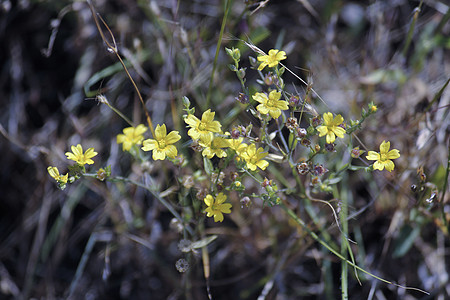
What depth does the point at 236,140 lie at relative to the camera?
6.28 feet

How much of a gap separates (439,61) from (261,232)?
7.06 feet

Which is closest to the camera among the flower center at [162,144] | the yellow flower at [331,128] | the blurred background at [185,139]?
the yellow flower at [331,128]

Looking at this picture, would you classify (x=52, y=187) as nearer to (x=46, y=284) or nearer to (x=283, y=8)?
(x=46, y=284)

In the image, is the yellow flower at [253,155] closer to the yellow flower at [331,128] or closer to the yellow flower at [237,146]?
the yellow flower at [237,146]

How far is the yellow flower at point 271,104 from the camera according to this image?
6.11ft

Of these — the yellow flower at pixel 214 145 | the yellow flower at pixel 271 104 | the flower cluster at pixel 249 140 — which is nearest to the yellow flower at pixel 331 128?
the flower cluster at pixel 249 140

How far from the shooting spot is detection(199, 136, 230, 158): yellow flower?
1.86 meters

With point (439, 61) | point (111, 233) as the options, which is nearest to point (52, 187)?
point (111, 233)

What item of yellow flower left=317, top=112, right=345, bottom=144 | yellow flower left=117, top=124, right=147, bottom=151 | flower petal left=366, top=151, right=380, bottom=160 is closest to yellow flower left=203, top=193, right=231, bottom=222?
yellow flower left=117, top=124, right=147, bottom=151

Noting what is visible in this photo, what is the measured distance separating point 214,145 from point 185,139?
838 mm

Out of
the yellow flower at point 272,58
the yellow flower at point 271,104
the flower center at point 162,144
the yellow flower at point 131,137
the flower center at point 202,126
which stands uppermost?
the yellow flower at point 272,58

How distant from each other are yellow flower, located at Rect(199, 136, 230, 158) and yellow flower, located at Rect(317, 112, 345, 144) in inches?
17.9

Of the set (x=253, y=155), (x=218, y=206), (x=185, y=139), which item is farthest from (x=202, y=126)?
(x=185, y=139)

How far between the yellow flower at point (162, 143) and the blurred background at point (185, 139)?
66 centimetres
